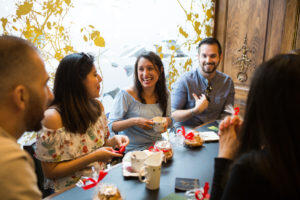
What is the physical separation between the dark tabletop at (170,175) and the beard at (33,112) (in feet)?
1.14

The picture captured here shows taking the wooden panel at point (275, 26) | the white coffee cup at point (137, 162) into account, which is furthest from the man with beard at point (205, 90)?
the white coffee cup at point (137, 162)

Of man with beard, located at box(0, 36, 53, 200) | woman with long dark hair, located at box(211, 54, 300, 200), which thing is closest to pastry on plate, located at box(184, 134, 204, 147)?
woman with long dark hair, located at box(211, 54, 300, 200)

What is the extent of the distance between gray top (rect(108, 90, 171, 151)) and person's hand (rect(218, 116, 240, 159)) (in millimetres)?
1018

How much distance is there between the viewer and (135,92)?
6.63 feet

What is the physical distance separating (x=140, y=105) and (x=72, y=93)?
0.71 m

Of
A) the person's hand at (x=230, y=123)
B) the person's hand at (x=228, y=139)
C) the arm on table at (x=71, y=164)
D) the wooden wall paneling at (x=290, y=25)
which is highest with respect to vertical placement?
the wooden wall paneling at (x=290, y=25)

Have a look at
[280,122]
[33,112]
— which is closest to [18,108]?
[33,112]

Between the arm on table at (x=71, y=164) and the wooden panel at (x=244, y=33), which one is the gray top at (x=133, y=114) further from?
the wooden panel at (x=244, y=33)

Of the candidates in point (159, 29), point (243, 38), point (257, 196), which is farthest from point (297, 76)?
point (243, 38)

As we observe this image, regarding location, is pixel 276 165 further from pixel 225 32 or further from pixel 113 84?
pixel 225 32

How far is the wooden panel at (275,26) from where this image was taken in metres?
2.64

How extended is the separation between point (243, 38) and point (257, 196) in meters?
2.77

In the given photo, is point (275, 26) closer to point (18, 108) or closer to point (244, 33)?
point (244, 33)

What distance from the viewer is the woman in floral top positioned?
1279mm
